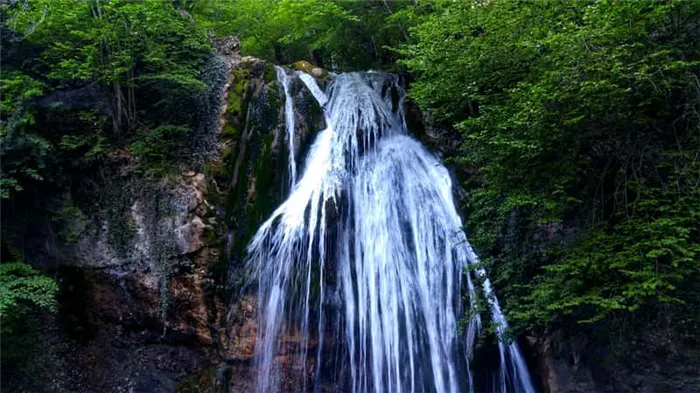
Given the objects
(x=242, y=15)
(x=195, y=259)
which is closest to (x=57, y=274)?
(x=195, y=259)

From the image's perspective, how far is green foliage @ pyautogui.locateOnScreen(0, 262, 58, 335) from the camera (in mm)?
5848

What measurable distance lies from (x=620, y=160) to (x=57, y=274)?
8.21 metres

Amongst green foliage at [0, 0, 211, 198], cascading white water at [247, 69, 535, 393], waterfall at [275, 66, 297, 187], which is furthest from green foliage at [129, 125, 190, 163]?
cascading white water at [247, 69, 535, 393]

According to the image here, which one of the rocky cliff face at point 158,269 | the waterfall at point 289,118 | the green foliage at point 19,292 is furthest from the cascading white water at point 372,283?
the green foliage at point 19,292

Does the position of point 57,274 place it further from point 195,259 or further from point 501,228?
point 501,228

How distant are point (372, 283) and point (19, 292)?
477 cm

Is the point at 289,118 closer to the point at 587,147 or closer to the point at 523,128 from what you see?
the point at 523,128

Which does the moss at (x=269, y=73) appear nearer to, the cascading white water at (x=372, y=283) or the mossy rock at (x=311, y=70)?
the mossy rock at (x=311, y=70)

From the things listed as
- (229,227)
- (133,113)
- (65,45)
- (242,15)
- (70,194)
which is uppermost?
(242,15)

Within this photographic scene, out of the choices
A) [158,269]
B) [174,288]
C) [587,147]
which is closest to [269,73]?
[158,269]

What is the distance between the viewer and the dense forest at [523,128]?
500 cm

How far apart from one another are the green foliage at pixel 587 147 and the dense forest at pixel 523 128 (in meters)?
0.02

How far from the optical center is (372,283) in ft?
22.8

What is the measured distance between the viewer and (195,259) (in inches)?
272
